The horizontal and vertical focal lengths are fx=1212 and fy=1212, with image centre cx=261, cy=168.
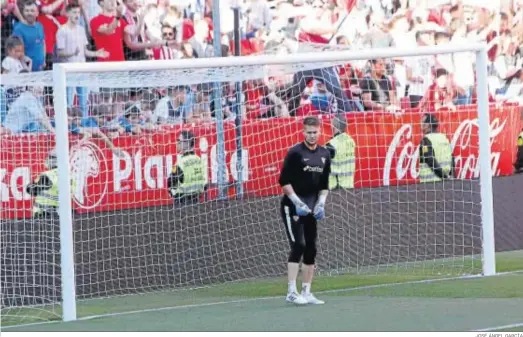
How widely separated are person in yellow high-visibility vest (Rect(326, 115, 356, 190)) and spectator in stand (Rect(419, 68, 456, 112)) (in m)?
1.67

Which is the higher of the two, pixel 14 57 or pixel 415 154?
pixel 14 57

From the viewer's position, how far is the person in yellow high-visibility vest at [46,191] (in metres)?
13.6

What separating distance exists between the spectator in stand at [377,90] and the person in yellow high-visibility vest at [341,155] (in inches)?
29.9

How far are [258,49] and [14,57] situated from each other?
3.95 metres

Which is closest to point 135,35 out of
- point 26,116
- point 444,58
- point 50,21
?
point 50,21

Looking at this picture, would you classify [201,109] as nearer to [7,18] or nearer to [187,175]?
[187,175]

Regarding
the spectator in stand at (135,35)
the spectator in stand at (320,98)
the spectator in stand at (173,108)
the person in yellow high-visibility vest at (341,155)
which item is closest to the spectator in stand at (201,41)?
the spectator in stand at (135,35)

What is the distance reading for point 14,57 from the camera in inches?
597

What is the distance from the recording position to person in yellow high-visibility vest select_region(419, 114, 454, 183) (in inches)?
682

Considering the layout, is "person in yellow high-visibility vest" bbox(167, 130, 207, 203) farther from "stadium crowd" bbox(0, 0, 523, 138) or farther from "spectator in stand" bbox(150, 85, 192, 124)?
"stadium crowd" bbox(0, 0, 523, 138)

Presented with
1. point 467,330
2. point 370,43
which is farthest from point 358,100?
point 467,330

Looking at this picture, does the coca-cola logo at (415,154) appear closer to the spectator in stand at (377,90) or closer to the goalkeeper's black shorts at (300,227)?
the spectator in stand at (377,90)

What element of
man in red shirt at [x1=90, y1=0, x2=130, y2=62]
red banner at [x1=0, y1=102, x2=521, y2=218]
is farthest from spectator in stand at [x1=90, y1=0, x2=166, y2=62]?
red banner at [x1=0, y1=102, x2=521, y2=218]

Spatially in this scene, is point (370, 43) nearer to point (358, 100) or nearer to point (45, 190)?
point (358, 100)
